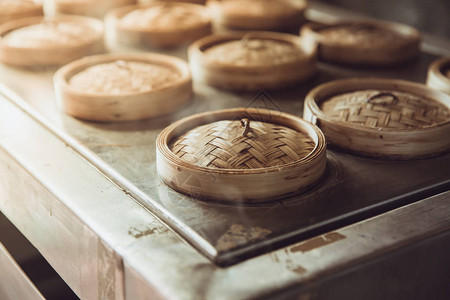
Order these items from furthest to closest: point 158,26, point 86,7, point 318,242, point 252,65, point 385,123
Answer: point 86,7
point 158,26
point 252,65
point 385,123
point 318,242

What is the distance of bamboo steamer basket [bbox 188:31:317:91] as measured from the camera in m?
2.73

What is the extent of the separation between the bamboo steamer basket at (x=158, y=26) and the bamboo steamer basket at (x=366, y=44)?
0.72 m

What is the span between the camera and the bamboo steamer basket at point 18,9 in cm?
363

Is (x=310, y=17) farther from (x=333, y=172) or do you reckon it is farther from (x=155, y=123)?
(x=333, y=172)

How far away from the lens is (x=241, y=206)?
1722 mm

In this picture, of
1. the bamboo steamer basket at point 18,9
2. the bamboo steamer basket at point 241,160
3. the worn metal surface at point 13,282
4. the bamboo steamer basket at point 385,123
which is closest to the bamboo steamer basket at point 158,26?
the bamboo steamer basket at point 18,9

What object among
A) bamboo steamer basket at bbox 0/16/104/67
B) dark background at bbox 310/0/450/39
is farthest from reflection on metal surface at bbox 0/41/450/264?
dark background at bbox 310/0/450/39

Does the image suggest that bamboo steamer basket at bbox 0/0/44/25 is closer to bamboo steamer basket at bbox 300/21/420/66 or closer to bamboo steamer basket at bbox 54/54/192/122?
bamboo steamer basket at bbox 54/54/192/122

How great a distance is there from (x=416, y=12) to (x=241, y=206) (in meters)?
3.21

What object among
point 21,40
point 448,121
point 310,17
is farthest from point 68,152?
point 310,17

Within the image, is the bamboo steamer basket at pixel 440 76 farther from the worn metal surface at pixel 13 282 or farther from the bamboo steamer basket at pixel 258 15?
the worn metal surface at pixel 13 282

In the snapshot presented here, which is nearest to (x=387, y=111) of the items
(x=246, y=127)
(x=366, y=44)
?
(x=246, y=127)

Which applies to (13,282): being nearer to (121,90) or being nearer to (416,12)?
(121,90)

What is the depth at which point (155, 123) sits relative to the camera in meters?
2.42
